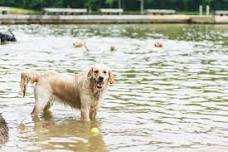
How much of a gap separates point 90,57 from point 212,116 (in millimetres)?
15377

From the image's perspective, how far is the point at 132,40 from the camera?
4197 centimetres

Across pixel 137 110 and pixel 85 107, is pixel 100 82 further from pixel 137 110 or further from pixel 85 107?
pixel 137 110

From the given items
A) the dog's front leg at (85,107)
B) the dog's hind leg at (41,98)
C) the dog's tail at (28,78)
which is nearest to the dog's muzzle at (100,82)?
the dog's front leg at (85,107)

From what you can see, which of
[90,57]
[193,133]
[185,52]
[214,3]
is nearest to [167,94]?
[193,133]

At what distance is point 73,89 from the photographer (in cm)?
1235

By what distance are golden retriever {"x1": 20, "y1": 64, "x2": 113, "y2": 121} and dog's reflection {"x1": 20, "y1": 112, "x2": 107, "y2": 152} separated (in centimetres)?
28

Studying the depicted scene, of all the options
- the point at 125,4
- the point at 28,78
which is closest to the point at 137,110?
the point at 28,78

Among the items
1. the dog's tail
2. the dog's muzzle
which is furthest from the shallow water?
the dog's muzzle

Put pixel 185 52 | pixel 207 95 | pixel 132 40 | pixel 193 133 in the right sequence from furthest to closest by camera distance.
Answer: pixel 132 40 < pixel 185 52 < pixel 207 95 < pixel 193 133

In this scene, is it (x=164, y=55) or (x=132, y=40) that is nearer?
(x=164, y=55)

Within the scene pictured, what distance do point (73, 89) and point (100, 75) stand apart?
2.72 feet

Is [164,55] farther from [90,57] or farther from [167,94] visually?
[167,94]

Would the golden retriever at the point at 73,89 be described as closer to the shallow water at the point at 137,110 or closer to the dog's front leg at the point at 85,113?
the dog's front leg at the point at 85,113

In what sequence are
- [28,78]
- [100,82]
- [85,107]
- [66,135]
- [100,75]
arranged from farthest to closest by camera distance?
[28,78]
[85,107]
[100,82]
[100,75]
[66,135]
